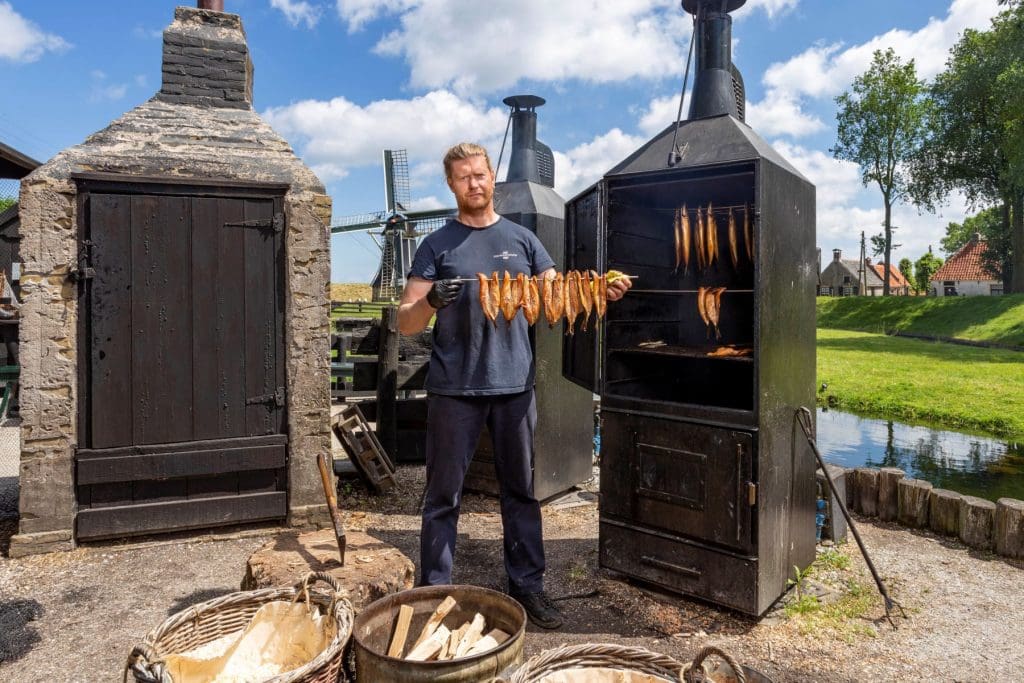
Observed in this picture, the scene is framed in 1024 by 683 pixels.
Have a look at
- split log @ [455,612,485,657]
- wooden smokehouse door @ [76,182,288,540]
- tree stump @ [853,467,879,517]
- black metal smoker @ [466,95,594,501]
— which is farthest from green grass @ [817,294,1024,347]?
split log @ [455,612,485,657]

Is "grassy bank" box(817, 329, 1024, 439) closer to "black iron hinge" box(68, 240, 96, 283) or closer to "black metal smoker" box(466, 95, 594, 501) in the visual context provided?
"black metal smoker" box(466, 95, 594, 501)

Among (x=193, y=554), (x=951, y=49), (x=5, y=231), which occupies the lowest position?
(x=193, y=554)

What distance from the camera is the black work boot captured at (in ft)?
12.5

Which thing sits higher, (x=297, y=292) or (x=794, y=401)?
(x=297, y=292)

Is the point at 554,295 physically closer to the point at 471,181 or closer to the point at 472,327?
the point at 472,327

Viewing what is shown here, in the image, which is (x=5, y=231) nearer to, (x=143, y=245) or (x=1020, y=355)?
(x=143, y=245)

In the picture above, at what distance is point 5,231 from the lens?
20500mm

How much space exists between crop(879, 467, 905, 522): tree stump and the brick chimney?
6719 mm

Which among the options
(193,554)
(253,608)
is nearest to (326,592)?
(253,608)

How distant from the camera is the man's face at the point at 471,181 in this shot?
358 centimetres

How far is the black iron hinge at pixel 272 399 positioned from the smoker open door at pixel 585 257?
2461mm

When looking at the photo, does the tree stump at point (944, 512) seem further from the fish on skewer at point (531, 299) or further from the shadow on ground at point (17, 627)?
the shadow on ground at point (17, 627)

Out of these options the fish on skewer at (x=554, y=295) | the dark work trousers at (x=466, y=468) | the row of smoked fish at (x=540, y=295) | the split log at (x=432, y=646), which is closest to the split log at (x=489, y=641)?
the split log at (x=432, y=646)

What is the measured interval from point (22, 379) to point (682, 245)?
5070 mm
